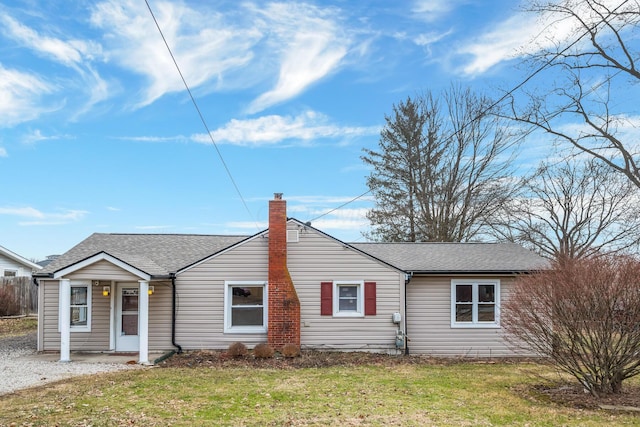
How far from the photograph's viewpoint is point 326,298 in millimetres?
14648

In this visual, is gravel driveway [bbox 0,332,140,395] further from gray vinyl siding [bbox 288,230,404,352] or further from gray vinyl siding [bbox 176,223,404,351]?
gray vinyl siding [bbox 288,230,404,352]

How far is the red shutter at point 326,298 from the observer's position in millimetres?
14602

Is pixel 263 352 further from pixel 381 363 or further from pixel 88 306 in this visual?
pixel 88 306

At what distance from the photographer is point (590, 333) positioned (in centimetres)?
877

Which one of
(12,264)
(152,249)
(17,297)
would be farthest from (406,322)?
(12,264)

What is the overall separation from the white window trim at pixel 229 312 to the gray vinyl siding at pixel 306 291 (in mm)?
124

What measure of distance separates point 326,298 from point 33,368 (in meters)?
7.68

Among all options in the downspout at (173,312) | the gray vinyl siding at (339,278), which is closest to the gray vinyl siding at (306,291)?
the gray vinyl siding at (339,278)

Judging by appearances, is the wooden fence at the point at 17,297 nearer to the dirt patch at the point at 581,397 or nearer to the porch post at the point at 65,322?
the porch post at the point at 65,322

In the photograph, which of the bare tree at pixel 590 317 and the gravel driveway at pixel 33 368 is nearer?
the bare tree at pixel 590 317

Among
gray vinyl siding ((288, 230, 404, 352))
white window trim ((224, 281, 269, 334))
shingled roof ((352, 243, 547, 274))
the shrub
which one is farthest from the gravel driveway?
the shrub

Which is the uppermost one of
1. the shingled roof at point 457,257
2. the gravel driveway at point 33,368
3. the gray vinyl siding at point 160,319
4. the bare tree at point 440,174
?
the bare tree at point 440,174

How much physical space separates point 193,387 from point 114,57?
371 inches

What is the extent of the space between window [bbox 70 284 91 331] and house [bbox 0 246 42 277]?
57.0 feet
